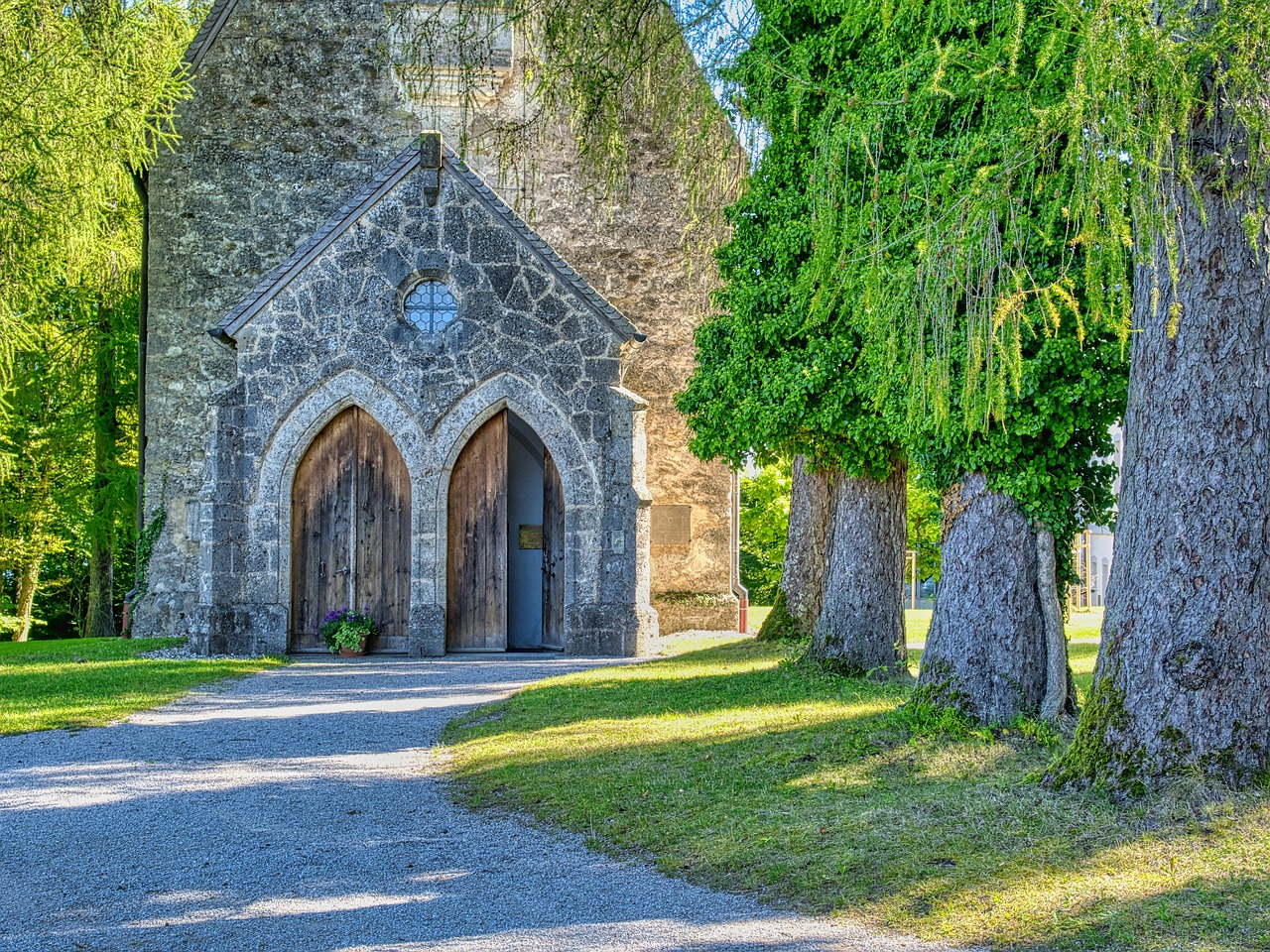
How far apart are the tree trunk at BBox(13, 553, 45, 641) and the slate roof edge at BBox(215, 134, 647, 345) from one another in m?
15.6

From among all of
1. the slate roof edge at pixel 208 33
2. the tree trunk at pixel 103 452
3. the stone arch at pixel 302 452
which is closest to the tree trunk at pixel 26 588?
the tree trunk at pixel 103 452

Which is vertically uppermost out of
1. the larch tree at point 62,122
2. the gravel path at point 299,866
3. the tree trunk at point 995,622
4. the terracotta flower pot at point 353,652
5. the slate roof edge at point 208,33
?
the slate roof edge at point 208,33

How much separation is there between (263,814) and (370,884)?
4.99 feet

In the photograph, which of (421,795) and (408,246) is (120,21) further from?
(421,795)

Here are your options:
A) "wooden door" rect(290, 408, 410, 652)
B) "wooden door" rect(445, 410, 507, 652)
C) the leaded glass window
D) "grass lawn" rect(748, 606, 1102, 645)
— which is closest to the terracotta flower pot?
"wooden door" rect(290, 408, 410, 652)

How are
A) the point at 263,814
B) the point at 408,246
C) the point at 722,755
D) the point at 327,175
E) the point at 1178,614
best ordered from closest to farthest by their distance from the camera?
the point at 1178,614
the point at 263,814
the point at 722,755
the point at 408,246
the point at 327,175

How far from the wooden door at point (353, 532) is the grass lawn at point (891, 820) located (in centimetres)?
581

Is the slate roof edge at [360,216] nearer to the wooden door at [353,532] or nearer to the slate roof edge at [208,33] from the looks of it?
the wooden door at [353,532]

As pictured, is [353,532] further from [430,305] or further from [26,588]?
[26,588]

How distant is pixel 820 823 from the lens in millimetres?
5602

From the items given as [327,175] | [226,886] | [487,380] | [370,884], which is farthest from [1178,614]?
[327,175]

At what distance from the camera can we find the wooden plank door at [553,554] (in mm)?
14992

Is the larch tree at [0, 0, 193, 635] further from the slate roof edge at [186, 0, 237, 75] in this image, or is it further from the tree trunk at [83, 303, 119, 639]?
the tree trunk at [83, 303, 119, 639]

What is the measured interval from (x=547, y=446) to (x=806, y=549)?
10.7 ft
